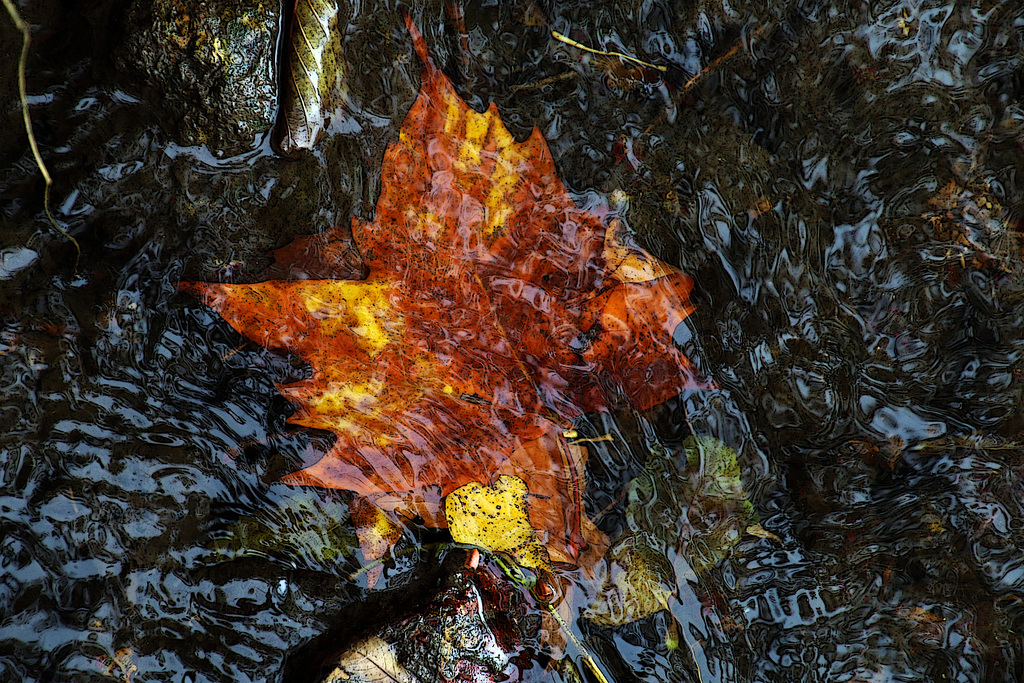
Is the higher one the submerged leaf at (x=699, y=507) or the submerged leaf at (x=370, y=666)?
the submerged leaf at (x=699, y=507)

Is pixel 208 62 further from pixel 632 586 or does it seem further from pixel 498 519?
pixel 632 586

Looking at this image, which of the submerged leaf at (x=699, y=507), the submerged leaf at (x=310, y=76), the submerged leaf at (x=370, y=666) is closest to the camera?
the submerged leaf at (x=370, y=666)

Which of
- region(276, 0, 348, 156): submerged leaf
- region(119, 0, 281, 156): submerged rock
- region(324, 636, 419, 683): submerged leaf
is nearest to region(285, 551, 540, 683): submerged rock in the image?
region(324, 636, 419, 683): submerged leaf

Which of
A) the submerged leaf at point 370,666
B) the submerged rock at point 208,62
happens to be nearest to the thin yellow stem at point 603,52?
the submerged rock at point 208,62

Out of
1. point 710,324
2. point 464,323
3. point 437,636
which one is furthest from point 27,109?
point 710,324

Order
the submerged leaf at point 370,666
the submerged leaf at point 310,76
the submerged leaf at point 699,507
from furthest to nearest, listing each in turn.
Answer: the submerged leaf at point 699,507 → the submerged leaf at point 310,76 → the submerged leaf at point 370,666

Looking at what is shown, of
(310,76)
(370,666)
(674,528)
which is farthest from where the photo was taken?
(674,528)

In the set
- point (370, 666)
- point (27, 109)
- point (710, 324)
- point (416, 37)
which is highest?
point (416, 37)

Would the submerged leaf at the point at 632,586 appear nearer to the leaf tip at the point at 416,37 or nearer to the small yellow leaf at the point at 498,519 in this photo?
the small yellow leaf at the point at 498,519

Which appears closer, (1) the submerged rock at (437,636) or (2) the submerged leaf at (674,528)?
(1) the submerged rock at (437,636)
